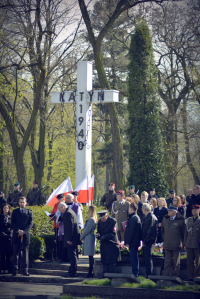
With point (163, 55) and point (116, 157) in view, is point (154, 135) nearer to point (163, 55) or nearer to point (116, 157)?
point (116, 157)

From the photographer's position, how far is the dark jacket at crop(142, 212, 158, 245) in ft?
29.6

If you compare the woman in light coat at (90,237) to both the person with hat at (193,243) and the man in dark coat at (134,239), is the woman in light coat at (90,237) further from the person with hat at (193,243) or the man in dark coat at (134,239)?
the person with hat at (193,243)

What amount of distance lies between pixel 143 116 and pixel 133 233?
28.2 feet

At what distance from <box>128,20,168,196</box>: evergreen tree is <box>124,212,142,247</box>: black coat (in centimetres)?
760

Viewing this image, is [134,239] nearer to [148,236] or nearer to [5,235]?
[148,236]

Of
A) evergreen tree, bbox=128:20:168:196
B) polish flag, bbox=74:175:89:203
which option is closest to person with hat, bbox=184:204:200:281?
polish flag, bbox=74:175:89:203

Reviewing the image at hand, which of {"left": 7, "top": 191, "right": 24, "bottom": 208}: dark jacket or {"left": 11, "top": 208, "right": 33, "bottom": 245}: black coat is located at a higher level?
{"left": 7, "top": 191, "right": 24, "bottom": 208}: dark jacket

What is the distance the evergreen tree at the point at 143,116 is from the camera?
661 inches

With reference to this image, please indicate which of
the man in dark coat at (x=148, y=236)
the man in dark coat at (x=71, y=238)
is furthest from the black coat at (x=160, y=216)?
the man in dark coat at (x=71, y=238)

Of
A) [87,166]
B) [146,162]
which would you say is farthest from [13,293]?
[146,162]

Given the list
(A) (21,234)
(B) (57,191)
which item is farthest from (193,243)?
(B) (57,191)

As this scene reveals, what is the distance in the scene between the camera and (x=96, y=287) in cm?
792

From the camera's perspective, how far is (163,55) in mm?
25500

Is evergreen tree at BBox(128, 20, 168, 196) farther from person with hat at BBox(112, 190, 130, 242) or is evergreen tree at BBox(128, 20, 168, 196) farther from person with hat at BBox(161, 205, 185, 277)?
person with hat at BBox(161, 205, 185, 277)
